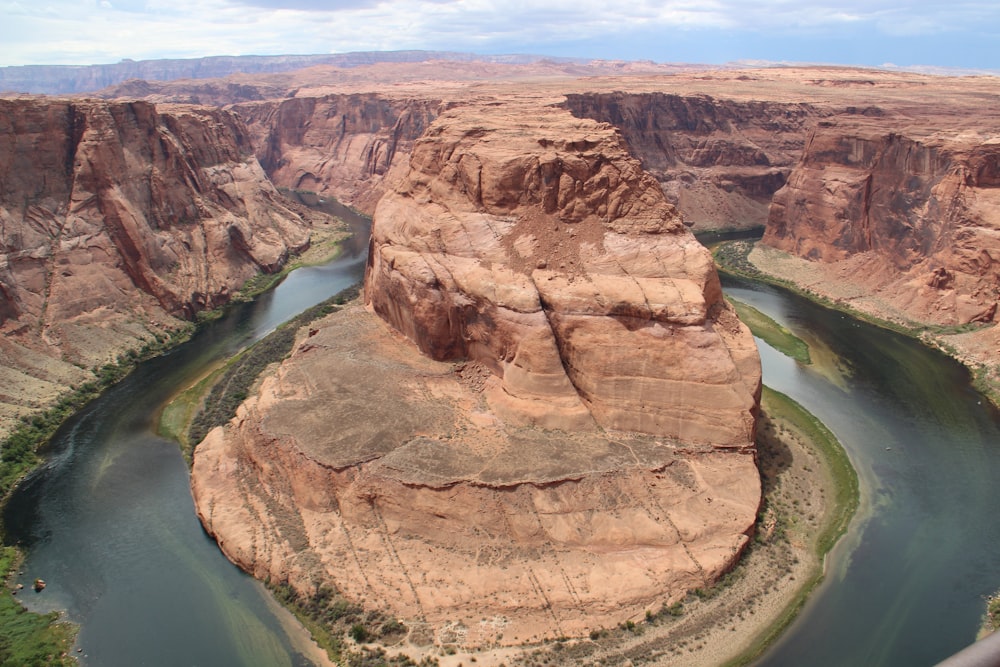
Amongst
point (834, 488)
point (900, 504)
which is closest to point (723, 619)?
point (834, 488)

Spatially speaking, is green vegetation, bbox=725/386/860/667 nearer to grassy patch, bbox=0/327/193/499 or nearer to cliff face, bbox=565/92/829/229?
grassy patch, bbox=0/327/193/499

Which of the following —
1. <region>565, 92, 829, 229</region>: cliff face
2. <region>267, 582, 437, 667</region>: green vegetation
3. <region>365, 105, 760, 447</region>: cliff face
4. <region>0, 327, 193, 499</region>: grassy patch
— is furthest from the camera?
<region>565, 92, 829, 229</region>: cliff face

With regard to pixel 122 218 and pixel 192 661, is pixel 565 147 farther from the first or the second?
pixel 122 218

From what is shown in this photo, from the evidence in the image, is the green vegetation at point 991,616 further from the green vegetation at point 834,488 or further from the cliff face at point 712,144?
the cliff face at point 712,144

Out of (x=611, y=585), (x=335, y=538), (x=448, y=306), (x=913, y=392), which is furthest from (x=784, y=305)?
(x=335, y=538)

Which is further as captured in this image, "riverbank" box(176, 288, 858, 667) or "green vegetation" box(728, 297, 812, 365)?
"green vegetation" box(728, 297, 812, 365)

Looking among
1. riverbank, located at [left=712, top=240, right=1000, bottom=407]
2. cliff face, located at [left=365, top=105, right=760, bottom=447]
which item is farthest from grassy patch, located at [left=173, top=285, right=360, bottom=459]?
riverbank, located at [left=712, top=240, right=1000, bottom=407]
